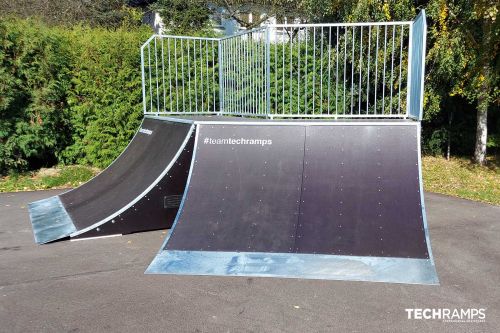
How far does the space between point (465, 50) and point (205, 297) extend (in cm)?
842

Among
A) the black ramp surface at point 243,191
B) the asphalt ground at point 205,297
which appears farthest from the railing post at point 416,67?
the asphalt ground at point 205,297

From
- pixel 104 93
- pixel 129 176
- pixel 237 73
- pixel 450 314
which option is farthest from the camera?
pixel 104 93

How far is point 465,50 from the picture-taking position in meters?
9.83

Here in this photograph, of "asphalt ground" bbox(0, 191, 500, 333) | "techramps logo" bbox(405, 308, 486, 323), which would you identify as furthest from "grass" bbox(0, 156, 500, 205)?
"techramps logo" bbox(405, 308, 486, 323)

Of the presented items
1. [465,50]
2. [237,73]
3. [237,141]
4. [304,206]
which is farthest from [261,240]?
[465,50]

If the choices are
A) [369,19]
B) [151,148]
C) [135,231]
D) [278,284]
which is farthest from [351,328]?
[369,19]

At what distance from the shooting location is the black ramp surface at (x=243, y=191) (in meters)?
5.14

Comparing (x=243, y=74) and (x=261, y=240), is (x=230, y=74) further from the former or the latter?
(x=261, y=240)

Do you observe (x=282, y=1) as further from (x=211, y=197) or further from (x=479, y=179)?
(x=211, y=197)

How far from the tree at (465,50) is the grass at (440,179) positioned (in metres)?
1.58

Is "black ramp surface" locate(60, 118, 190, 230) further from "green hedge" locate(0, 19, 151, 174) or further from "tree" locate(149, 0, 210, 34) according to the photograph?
"tree" locate(149, 0, 210, 34)

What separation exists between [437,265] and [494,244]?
4.10 feet

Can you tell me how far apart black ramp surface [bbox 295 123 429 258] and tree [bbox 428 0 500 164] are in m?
5.28

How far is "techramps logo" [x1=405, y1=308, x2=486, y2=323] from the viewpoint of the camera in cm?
381
